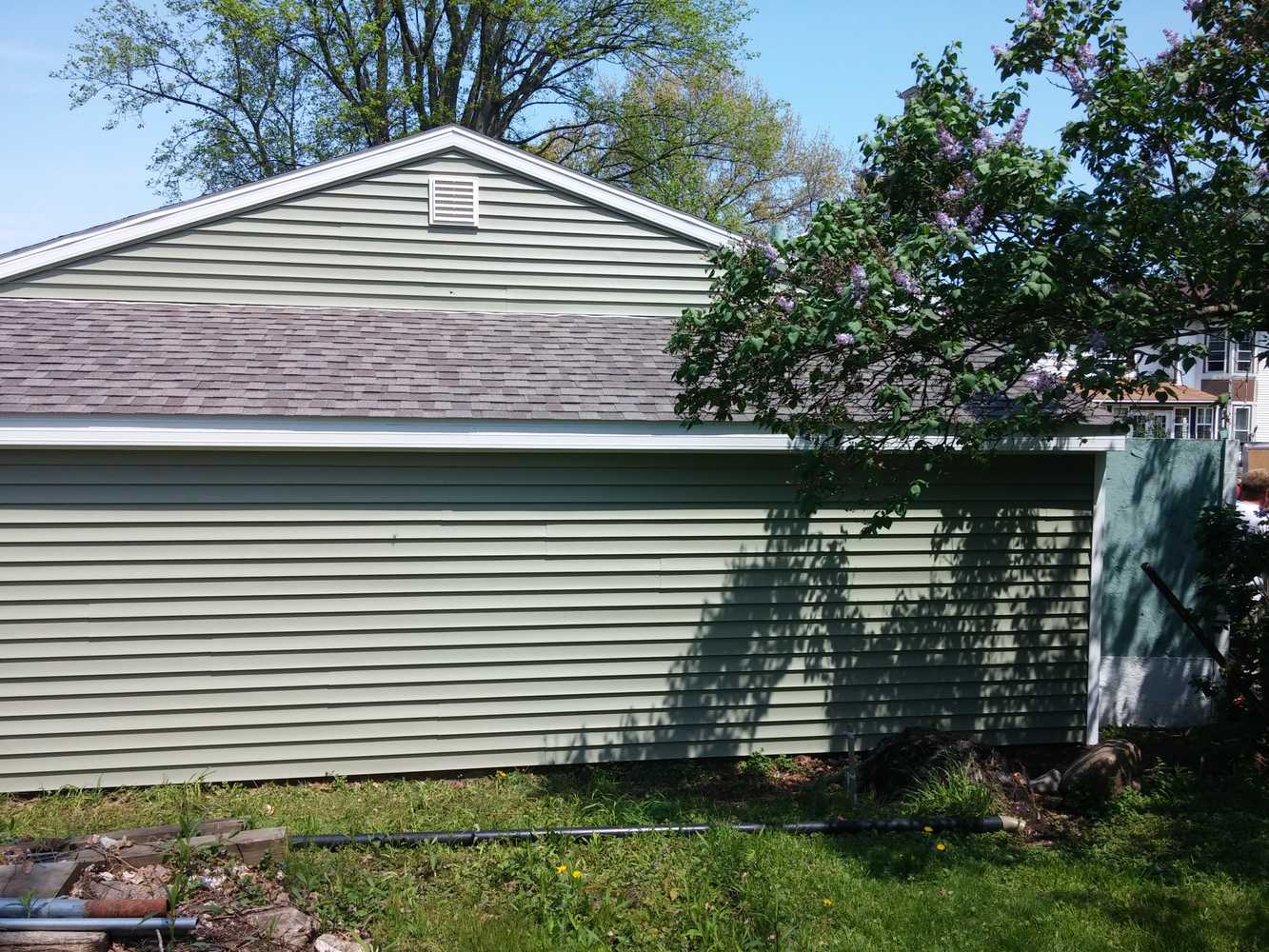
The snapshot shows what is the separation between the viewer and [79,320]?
7.66 metres

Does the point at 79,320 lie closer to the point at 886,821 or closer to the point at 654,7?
the point at 886,821

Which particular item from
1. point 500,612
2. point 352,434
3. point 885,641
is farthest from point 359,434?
point 885,641

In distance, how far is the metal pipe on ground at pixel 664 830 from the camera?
5.53m

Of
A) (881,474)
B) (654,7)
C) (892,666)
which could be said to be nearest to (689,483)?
(881,474)

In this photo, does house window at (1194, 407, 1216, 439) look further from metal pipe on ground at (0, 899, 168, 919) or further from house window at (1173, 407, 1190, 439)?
metal pipe on ground at (0, 899, 168, 919)

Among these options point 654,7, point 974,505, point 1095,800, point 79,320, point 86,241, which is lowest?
point 1095,800

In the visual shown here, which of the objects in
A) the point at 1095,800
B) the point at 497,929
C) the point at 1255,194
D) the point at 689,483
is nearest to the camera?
the point at 497,929

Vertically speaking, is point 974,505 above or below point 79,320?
below

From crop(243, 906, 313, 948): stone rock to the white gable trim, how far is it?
18.0 feet

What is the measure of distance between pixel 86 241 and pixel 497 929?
606 cm

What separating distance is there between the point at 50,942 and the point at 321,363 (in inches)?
171

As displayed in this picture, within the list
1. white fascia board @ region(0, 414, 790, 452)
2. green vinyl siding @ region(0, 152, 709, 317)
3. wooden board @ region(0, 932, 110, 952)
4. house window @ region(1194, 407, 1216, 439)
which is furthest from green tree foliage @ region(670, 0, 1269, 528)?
house window @ region(1194, 407, 1216, 439)

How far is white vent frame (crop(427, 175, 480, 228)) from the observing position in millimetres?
8398

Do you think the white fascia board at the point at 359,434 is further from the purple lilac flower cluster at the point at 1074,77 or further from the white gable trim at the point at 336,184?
the purple lilac flower cluster at the point at 1074,77
